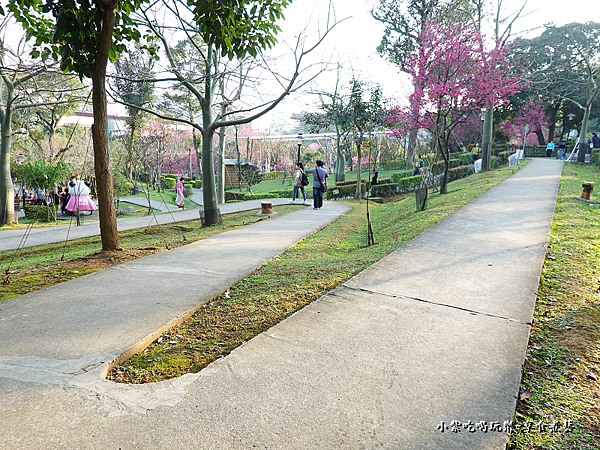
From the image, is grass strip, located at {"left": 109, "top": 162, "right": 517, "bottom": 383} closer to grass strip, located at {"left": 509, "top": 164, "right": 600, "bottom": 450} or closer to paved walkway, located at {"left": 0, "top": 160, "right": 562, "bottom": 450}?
paved walkway, located at {"left": 0, "top": 160, "right": 562, "bottom": 450}

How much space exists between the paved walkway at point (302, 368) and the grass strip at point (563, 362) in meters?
0.11

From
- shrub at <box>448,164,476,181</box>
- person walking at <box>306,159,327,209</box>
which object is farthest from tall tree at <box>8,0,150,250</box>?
shrub at <box>448,164,476,181</box>

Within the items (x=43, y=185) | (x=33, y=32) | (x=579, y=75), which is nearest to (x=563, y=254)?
(x=33, y=32)

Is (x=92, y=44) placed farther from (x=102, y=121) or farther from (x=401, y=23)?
(x=401, y=23)

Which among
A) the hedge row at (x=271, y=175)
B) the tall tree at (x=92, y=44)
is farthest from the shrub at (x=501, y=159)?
the tall tree at (x=92, y=44)

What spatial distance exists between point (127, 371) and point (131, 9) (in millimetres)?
6076

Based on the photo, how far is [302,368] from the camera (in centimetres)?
→ 250

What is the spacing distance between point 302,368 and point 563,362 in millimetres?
1799

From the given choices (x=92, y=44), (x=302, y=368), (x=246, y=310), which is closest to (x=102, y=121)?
(x=92, y=44)

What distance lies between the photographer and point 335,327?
3064 millimetres

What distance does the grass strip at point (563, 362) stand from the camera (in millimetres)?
2000

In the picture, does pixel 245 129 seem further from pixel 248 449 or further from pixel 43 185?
pixel 248 449

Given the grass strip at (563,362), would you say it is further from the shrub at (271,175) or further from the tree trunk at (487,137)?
the shrub at (271,175)

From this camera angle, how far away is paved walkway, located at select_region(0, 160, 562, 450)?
192cm
